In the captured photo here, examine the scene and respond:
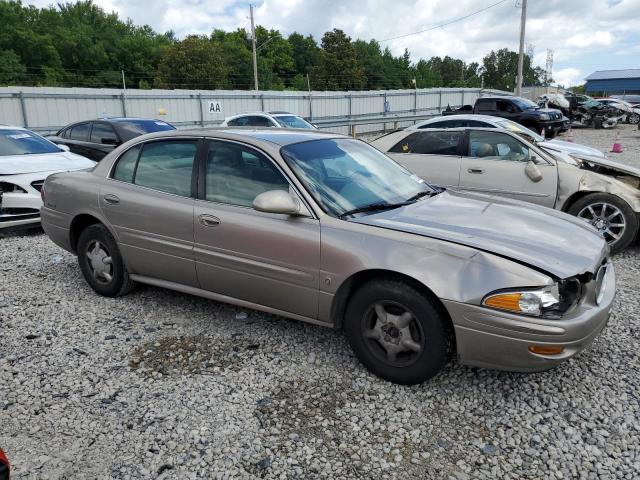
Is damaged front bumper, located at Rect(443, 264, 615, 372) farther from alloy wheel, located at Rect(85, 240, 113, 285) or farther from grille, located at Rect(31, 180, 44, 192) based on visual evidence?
grille, located at Rect(31, 180, 44, 192)

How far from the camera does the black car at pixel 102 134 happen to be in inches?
387

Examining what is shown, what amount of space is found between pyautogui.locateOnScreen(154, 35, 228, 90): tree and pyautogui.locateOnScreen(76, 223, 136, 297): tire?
60.9 metres

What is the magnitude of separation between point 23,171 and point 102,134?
3248 mm

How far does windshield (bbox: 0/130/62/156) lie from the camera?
25.3ft

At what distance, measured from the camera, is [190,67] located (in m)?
61.0

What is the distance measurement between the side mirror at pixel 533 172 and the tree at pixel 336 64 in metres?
72.1

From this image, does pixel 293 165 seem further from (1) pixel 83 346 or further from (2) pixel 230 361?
(1) pixel 83 346

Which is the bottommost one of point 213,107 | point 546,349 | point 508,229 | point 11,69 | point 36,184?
point 546,349

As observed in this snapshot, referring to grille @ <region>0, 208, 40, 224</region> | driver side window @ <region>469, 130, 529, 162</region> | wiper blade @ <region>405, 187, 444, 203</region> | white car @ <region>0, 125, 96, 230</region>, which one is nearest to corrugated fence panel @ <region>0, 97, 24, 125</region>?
white car @ <region>0, 125, 96, 230</region>

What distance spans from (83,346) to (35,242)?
356cm

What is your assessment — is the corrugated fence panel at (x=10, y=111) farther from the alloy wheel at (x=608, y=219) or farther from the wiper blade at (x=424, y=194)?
the alloy wheel at (x=608, y=219)

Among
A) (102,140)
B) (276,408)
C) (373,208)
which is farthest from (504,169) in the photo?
(102,140)

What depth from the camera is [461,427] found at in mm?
2863

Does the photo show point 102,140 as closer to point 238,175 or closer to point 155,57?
point 238,175
